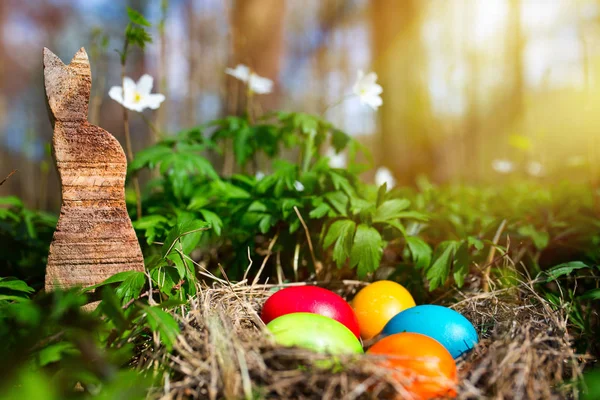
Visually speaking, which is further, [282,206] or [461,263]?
[282,206]

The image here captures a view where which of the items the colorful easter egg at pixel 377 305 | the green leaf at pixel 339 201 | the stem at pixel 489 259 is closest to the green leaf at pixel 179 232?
the green leaf at pixel 339 201

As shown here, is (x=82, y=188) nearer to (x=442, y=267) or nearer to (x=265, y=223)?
(x=265, y=223)

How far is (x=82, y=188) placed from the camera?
1550 mm

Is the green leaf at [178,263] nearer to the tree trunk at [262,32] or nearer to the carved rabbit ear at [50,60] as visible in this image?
the carved rabbit ear at [50,60]

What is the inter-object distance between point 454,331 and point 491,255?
0.70m

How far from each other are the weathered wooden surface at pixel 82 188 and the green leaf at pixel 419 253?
1217 millimetres

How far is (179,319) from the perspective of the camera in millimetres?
Result: 1387

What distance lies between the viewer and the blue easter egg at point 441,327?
155cm

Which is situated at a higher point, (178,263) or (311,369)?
(178,263)

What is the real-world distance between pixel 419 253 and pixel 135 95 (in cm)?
161

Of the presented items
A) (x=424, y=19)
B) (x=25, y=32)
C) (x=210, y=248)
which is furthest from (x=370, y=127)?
(x=25, y=32)

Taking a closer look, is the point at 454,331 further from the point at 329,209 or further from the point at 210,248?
the point at 210,248

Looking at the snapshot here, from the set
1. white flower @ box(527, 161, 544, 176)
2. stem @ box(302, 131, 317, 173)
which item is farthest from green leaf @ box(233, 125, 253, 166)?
white flower @ box(527, 161, 544, 176)

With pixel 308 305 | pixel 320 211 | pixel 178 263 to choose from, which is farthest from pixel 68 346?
pixel 320 211
